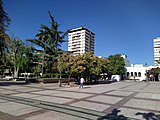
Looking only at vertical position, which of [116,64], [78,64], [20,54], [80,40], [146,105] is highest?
[80,40]

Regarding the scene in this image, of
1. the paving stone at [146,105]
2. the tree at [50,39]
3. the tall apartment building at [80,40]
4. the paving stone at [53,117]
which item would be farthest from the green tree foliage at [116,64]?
the tall apartment building at [80,40]

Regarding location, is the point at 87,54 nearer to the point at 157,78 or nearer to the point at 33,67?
the point at 33,67

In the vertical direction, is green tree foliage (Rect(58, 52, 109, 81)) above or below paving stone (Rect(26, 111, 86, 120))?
above

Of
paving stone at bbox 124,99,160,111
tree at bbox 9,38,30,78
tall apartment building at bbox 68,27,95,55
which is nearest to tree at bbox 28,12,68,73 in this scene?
tree at bbox 9,38,30,78

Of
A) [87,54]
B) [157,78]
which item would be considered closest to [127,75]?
[157,78]

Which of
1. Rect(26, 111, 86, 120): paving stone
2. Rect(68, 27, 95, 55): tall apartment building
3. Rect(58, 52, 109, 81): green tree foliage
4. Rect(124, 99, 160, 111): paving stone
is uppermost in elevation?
Rect(68, 27, 95, 55): tall apartment building

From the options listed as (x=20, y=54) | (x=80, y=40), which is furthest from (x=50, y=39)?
(x=80, y=40)

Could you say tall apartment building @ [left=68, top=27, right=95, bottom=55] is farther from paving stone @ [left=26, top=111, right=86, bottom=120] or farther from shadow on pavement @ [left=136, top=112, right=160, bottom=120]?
paving stone @ [left=26, top=111, right=86, bottom=120]

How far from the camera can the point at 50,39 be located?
138 ft

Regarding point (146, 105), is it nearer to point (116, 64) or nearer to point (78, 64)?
point (78, 64)

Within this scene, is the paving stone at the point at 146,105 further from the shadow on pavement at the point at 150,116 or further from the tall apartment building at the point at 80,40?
the tall apartment building at the point at 80,40

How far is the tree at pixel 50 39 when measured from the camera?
40862 millimetres

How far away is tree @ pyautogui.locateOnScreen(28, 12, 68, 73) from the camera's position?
40.9 metres

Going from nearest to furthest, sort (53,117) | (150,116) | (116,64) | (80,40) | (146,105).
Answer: (53,117)
(150,116)
(146,105)
(116,64)
(80,40)
